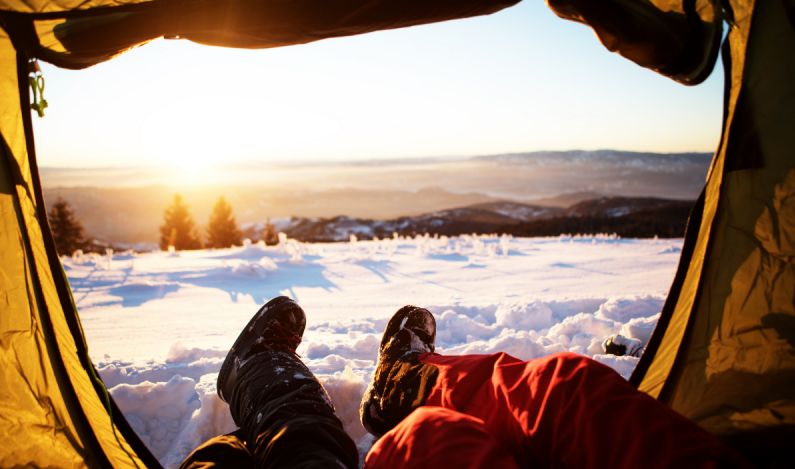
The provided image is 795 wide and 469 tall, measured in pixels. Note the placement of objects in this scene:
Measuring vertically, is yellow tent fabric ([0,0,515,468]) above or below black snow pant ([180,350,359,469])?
above

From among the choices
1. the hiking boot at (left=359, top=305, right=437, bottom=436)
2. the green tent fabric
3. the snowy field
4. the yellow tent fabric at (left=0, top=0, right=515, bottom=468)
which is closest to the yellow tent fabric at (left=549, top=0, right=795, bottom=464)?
the green tent fabric

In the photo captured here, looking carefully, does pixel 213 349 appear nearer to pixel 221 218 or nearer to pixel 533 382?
pixel 533 382

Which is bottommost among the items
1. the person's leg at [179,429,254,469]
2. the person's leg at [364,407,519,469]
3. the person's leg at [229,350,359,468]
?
the person's leg at [179,429,254,469]

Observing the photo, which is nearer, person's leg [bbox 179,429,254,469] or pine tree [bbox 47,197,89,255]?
person's leg [bbox 179,429,254,469]

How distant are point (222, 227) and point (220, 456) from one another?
39.4 metres

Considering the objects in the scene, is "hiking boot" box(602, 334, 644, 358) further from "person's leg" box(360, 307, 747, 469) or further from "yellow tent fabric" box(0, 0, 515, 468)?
"yellow tent fabric" box(0, 0, 515, 468)

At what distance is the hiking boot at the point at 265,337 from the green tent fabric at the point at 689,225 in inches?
17.2

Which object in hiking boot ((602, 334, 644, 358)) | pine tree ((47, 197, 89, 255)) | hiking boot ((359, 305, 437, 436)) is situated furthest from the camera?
pine tree ((47, 197, 89, 255))

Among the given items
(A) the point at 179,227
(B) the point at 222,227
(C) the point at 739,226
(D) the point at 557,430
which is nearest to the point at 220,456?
(D) the point at 557,430

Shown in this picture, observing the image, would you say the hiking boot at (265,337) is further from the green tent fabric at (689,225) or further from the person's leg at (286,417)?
the green tent fabric at (689,225)

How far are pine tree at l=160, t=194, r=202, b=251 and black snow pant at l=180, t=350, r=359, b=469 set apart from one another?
38.9m

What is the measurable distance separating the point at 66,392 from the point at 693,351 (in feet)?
8.25

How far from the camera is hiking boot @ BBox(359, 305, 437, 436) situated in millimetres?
1554

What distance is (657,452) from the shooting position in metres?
0.88
